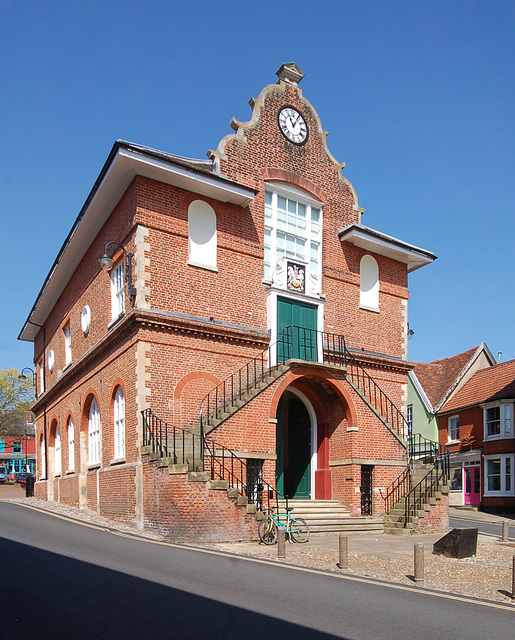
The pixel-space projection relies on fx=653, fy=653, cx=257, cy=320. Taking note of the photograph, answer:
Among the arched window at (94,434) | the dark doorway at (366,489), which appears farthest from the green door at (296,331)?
the arched window at (94,434)

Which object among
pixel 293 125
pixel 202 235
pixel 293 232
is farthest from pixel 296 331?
pixel 293 125

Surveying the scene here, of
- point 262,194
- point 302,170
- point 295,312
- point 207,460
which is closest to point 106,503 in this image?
point 207,460

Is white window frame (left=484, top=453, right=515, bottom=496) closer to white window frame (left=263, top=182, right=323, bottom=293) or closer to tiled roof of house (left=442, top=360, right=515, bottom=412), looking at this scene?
tiled roof of house (left=442, top=360, right=515, bottom=412)

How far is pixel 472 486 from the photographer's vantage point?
35781 millimetres

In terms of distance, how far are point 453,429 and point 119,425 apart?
25056 millimetres

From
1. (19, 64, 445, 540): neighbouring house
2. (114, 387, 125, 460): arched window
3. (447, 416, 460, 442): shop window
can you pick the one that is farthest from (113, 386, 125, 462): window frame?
(447, 416, 460, 442): shop window

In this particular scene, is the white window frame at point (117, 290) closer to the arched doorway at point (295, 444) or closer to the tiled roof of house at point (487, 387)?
the arched doorway at point (295, 444)

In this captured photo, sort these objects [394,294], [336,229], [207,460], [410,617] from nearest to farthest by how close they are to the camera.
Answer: [410,617] < [207,460] < [336,229] < [394,294]

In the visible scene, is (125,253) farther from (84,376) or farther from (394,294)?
(394,294)

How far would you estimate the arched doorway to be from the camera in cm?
2050

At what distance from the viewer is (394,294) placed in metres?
23.8

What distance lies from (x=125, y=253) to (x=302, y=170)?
6.85 m

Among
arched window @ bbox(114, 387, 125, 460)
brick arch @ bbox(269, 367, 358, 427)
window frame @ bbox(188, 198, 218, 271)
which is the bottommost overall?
arched window @ bbox(114, 387, 125, 460)

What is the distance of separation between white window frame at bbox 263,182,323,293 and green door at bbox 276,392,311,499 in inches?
157
